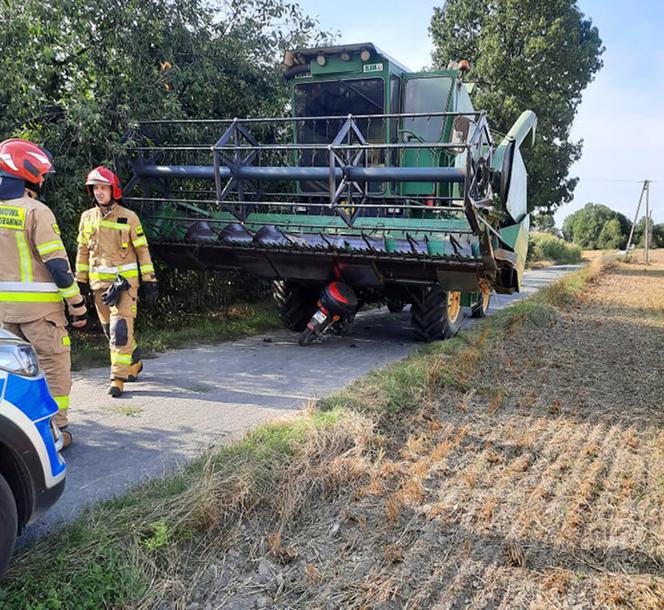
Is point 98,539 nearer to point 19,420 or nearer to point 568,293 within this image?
point 19,420

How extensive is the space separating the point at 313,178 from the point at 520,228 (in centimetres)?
245

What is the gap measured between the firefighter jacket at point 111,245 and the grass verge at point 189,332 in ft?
4.07

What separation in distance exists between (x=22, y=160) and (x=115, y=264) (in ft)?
5.18

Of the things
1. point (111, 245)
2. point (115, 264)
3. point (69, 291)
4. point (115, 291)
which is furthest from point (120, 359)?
point (69, 291)

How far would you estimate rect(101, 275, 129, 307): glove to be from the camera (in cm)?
488

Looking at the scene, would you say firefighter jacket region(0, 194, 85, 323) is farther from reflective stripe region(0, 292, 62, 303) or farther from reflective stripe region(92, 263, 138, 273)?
reflective stripe region(92, 263, 138, 273)

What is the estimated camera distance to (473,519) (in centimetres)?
296

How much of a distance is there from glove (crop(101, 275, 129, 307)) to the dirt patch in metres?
2.48

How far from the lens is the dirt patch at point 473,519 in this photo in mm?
2398

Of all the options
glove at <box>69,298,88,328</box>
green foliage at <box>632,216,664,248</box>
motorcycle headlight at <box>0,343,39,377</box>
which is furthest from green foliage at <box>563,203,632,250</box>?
motorcycle headlight at <box>0,343,39,377</box>

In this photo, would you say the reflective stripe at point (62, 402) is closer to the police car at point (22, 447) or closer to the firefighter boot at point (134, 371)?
the police car at point (22, 447)

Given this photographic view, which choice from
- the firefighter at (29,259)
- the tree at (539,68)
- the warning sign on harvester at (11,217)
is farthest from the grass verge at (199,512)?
the tree at (539,68)

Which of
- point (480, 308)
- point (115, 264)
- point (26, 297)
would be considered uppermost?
point (115, 264)

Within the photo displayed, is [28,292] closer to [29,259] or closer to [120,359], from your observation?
[29,259]
